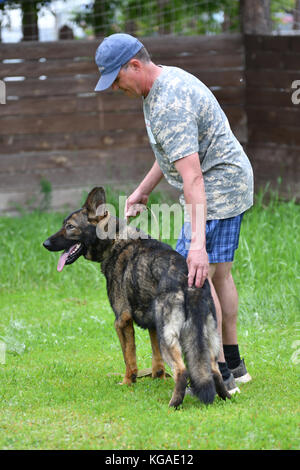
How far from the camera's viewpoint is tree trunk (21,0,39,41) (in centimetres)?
856

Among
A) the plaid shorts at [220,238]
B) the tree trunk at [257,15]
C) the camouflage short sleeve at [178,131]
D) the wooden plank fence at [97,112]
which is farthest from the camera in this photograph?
the tree trunk at [257,15]

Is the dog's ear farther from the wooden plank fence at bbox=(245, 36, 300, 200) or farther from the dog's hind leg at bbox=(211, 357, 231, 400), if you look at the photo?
the wooden plank fence at bbox=(245, 36, 300, 200)

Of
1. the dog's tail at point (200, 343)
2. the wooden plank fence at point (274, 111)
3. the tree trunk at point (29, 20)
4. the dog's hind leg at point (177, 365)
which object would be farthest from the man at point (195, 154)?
the tree trunk at point (29, 20)

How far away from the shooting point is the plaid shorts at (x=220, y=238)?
4191 millimetres

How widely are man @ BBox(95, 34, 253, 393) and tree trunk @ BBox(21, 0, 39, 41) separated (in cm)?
500

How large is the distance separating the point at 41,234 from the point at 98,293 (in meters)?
1.27

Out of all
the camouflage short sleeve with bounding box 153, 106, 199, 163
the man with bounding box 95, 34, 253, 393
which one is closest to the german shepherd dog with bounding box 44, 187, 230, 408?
the man with bounding box 95, 34, 253, 393

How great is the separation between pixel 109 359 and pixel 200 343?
1452 mm

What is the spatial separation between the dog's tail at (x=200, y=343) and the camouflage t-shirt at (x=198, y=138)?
0.54m

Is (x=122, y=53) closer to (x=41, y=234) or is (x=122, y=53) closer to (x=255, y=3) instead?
(x=41, y=234)

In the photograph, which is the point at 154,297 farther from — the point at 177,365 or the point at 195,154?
the point at 195,154

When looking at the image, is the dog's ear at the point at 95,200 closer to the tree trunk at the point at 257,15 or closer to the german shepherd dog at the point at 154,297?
the german shepherd dog at the point at 154,297

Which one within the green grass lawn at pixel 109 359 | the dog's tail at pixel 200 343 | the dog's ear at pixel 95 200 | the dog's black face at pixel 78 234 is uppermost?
the dog's ear at pixel 95 200

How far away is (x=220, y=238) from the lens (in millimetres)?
4223
